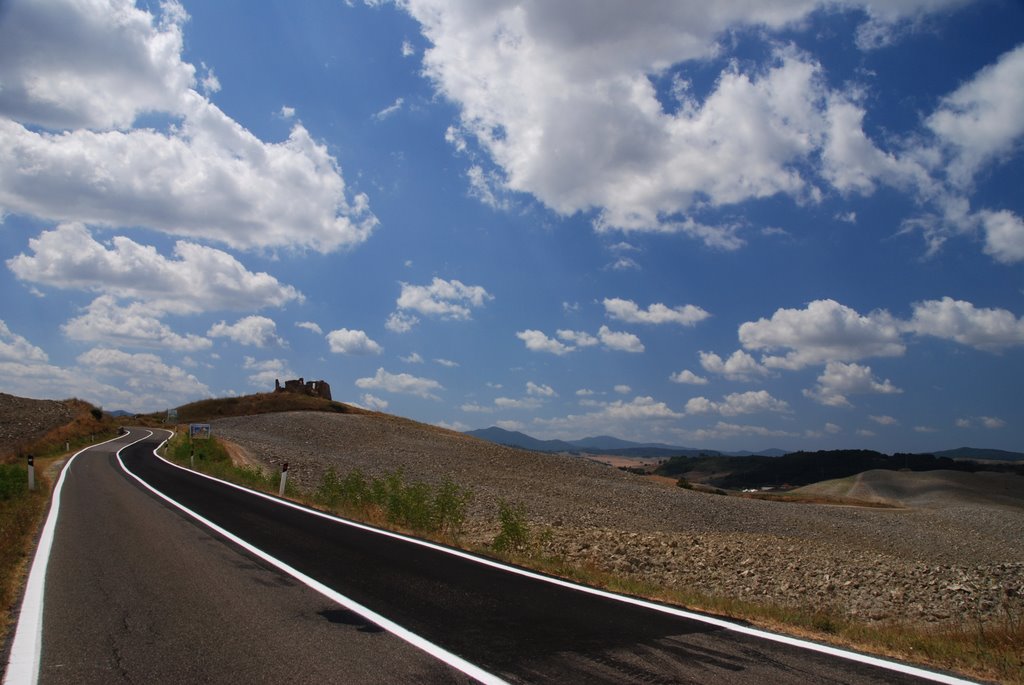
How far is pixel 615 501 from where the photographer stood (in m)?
41.8

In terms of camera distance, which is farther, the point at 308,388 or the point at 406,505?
the point at 308,388

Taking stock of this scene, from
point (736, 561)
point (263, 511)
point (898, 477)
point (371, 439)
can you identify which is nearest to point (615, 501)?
point (736, 561)

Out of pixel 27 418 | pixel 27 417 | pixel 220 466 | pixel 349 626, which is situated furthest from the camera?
pixel 27 417

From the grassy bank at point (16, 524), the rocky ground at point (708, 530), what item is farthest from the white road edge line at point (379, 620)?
the rocky ground at point (708, 530)

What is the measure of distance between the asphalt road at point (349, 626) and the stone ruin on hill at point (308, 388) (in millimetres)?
97633

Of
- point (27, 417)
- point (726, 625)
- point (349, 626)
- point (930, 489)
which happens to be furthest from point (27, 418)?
point (930, 489)

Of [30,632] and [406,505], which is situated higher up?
[406,505]

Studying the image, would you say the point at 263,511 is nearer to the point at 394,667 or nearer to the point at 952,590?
the point at 394,667

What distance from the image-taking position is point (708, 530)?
35.0 meters

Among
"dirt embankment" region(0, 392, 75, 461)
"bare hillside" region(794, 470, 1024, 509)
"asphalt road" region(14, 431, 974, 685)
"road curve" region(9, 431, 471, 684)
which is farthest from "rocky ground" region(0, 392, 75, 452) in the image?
"bare hillside" region(794, 470, 1024, 509)

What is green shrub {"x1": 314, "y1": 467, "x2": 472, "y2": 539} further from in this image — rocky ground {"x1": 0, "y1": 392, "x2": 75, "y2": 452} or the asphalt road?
rocky ground {"x1": 0, "y1": 392, "x2": 75, "y2": 452}

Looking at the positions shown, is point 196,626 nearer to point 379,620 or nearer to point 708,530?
point 379,620

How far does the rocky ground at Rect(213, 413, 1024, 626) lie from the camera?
16.8 m

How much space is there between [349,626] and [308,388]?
10530 centimetres
